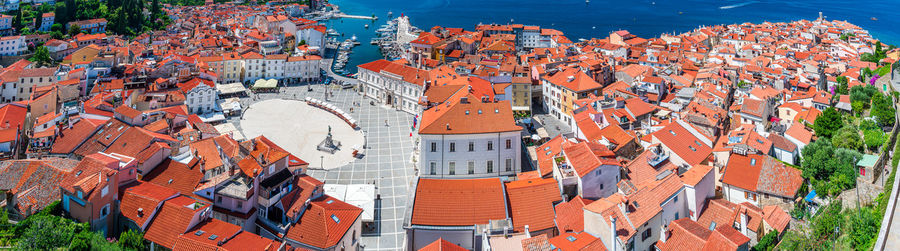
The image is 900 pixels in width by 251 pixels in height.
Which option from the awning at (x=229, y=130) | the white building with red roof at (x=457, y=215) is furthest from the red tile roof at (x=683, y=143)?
the awning at (x=229, y=130)

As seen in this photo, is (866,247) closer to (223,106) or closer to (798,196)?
(798,196)

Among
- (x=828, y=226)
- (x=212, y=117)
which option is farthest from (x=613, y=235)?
(x=212, y=117)

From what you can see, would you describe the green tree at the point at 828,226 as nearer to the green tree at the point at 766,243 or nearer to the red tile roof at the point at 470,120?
the green tree at the point at 766,243

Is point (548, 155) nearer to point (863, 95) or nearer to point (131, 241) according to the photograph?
point (131, 241)

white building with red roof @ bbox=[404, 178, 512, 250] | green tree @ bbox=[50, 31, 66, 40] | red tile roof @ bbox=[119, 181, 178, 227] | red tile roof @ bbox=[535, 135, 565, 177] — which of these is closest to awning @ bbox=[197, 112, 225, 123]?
red tile roof @ bbox=[119, 181, 178, 227]

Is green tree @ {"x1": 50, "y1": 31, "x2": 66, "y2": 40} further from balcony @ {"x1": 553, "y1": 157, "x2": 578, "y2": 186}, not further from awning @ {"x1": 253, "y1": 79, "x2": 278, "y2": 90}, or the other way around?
balcony @ {"x1": 553, "y1": 157, "x2": 578, "y2": 186}

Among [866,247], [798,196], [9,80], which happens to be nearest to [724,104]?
[798,196]
